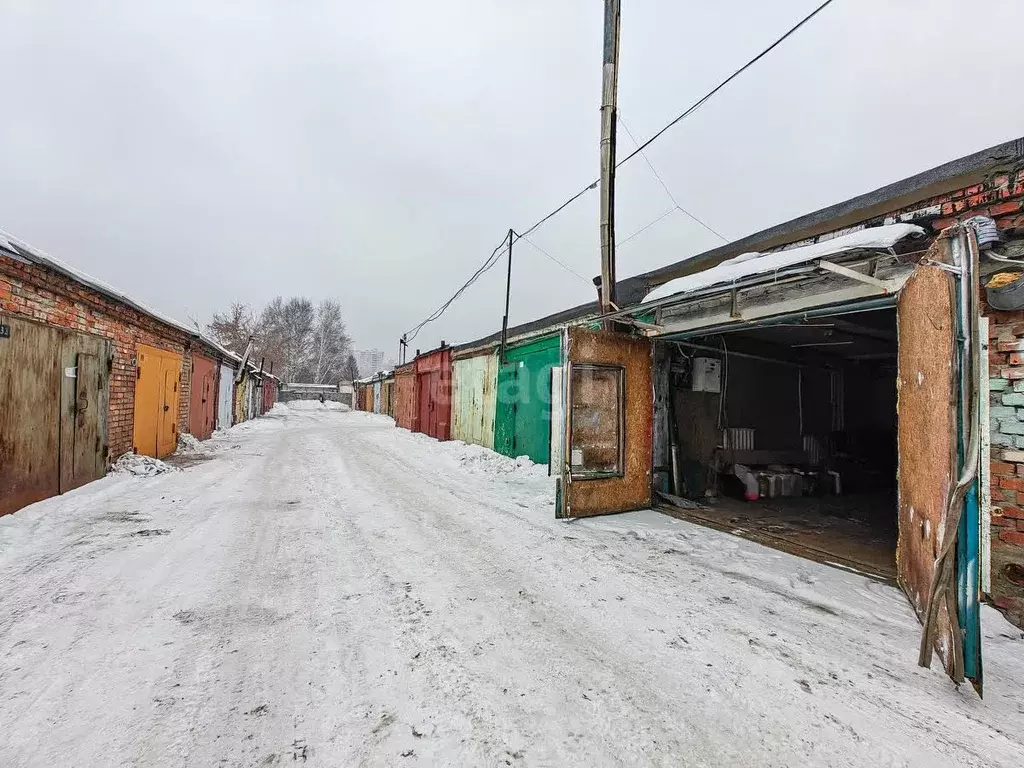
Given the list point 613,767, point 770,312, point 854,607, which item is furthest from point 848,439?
point 613,767

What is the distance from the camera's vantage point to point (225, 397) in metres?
16.4

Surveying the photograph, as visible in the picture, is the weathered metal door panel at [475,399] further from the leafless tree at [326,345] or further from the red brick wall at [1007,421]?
the leafless tree at [326,345]

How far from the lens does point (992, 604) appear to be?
3.04 meters

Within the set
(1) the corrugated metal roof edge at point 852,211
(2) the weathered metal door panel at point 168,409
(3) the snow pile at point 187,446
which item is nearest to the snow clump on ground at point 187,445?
(3) the snow pile at point 187,446

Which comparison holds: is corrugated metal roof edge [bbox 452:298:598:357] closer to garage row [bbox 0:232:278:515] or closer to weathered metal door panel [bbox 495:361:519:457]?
weathered metal door panel [bbox 495:361:519:457]

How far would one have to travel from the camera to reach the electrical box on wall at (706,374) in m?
6.75

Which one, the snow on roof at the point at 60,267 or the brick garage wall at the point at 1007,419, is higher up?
the snow on roof at the point at 60,267

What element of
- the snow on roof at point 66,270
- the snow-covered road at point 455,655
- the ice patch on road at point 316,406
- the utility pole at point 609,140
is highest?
the utility pole at point 609,140

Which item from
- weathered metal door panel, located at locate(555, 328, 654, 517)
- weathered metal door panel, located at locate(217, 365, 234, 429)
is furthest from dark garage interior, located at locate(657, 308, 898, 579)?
weathered metal door panel, located at locate(217, 365, 234, 429)

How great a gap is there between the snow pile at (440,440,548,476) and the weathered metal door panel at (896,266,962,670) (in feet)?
18.3

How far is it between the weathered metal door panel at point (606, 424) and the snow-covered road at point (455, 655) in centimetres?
109

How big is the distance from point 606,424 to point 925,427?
3310 mm

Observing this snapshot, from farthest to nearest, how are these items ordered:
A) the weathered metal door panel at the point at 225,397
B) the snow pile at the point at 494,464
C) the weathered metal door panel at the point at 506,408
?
the weathered metal door panel at the point at 225,397, the weathered metal door panel at the point at 506,408, the snow pile at the point at 494,464

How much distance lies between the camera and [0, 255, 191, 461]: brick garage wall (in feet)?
15.7
